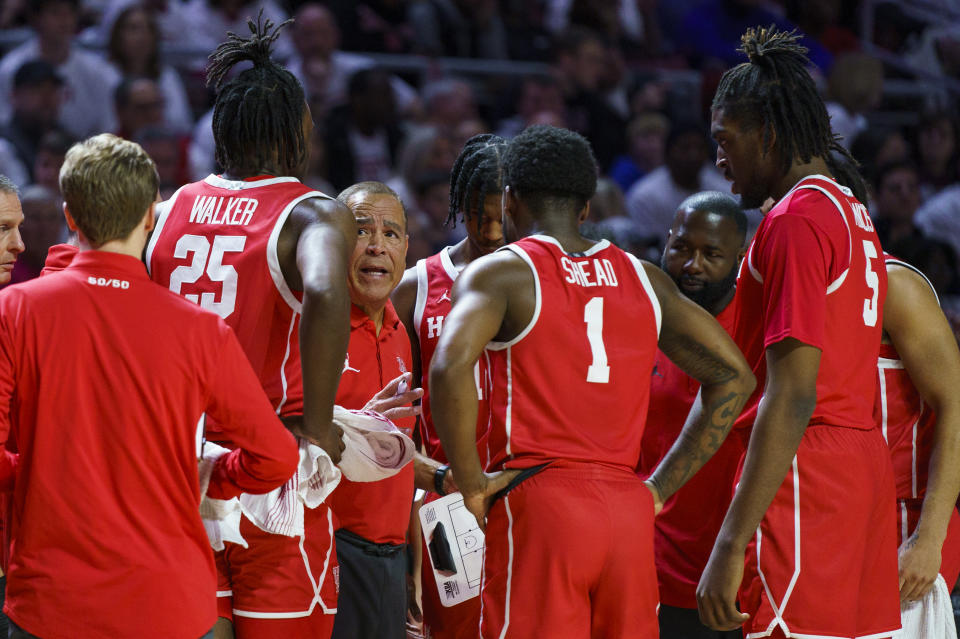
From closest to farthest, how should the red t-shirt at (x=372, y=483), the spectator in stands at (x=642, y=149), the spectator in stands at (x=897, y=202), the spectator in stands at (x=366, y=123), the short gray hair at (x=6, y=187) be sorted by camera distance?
the short gray hair at (x=6, y=187)
the red t-shirt at (x=372, y=483)
the spectator in stands at (x=897, y=202)
the spectator in stands at (x=366, y=123)
the spectator in stands at (x=642, y=149)

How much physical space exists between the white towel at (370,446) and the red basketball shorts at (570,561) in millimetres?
447

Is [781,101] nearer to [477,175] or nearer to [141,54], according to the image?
[477,175]

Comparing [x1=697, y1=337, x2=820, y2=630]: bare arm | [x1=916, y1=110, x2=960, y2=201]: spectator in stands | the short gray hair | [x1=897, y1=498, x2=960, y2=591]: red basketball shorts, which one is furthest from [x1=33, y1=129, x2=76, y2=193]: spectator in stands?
[x1=916, y1=110, x2=960, y2=201]: spectator in stands

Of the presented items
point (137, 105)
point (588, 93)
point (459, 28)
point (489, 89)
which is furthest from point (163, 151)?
point (588, 93)

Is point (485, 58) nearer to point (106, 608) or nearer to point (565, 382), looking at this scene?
point (565, 382)

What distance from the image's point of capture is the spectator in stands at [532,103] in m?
9.49

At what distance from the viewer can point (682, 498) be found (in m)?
3.91

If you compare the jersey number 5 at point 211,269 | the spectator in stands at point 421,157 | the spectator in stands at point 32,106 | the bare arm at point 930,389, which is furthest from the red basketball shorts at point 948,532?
the spectator in stands at point 32,106

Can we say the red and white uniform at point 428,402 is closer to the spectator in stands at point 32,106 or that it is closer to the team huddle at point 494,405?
the team huddle at point 494,405

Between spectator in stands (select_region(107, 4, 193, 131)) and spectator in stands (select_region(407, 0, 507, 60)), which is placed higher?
spectator in stands (select_region(407, 0, 507, 60))

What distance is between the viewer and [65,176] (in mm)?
2572

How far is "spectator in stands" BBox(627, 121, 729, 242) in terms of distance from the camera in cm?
866

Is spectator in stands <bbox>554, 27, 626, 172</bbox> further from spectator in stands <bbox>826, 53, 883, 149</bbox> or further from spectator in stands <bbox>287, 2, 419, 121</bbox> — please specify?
spectator in stands <bbox>826, 53, 883, 149</bbox>

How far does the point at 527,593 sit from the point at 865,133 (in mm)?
7294
